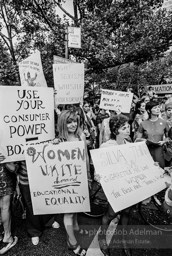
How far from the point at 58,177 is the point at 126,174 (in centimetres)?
73

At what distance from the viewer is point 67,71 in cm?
302

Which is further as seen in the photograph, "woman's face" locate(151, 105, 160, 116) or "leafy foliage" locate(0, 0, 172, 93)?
"leafy foliage" locate(0, 0, 172, 93)

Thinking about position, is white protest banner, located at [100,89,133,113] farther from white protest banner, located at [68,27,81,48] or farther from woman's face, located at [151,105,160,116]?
woman's face, located at [151,105,160,116]

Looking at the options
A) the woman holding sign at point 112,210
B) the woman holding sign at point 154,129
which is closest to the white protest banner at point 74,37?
the woman holding sign at point 154,129

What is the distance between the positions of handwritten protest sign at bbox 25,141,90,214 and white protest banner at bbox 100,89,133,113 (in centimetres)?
277

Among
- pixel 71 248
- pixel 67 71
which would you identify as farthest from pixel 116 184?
pixel 67 71

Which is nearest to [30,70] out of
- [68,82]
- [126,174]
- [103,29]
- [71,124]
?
[68,82]

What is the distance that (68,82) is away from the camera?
3.06 m

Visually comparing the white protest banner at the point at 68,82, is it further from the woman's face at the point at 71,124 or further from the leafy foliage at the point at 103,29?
the leafy foliage at the point at 103,29

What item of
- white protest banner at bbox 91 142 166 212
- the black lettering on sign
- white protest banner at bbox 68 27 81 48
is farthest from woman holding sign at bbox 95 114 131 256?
white protest banner at bbox 68 27 81 48

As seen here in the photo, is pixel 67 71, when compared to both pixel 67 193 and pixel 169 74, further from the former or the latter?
pixel 169 74

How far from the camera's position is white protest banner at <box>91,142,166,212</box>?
171 cm

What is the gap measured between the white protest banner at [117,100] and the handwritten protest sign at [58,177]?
277cm

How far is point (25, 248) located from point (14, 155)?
1130 millimetres
